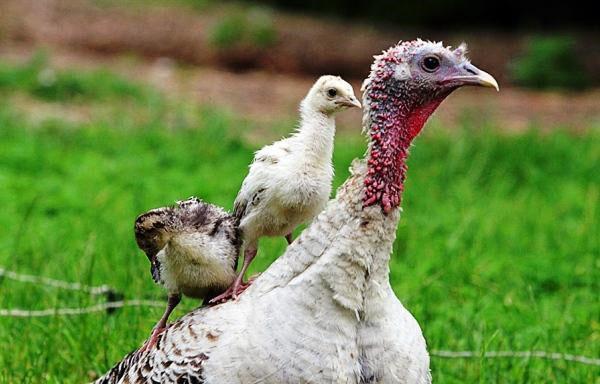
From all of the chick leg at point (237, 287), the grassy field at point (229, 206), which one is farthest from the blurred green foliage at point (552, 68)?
the chick leg at point (237, 287)

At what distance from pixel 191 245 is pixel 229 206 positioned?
3.55 m

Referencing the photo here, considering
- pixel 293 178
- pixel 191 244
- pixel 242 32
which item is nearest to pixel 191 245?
pixel 191 244

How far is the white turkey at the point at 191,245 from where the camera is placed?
302 cm

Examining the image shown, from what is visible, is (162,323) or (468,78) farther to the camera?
(162,323)

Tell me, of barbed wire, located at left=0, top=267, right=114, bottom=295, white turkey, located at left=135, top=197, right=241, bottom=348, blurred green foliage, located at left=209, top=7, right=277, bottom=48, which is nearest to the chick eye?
white turkey, located at left=135, top=197, right=241, bottom=348

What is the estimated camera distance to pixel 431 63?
115 inches

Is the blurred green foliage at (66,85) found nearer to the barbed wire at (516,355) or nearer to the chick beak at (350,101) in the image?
the barbed wire at (516,355)

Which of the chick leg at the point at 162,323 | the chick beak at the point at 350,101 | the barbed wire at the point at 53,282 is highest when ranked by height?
the chick beak at the point at 350,101

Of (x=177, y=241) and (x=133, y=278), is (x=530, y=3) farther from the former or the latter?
(x=177, y=241)

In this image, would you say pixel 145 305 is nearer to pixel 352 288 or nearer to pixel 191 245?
pixel 191 245

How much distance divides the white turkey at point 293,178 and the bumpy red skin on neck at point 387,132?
0.64ft

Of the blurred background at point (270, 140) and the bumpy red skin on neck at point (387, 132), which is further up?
the bumpy red skin on neck at point (387, 132)

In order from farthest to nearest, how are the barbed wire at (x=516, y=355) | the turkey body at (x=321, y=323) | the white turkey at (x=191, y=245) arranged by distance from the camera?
the barbed wire at (x=516, y=355), the white turkey at (x=191, y=245), the turkey body at (x=321, y=323)

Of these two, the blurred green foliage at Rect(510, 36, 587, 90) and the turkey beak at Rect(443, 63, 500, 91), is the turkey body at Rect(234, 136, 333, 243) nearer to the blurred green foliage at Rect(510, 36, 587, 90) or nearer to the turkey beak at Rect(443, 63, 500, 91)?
the turkey beak at Rect(443, 63, 500, 91)
